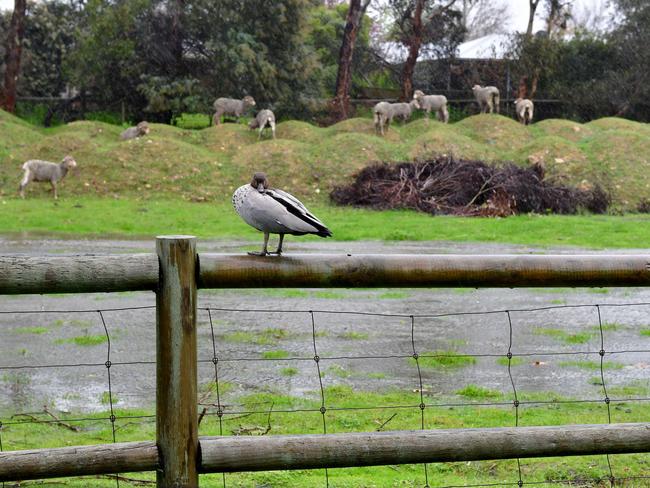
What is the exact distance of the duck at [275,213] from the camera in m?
4.61

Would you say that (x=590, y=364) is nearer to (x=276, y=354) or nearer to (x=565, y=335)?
(x=565, y=335)

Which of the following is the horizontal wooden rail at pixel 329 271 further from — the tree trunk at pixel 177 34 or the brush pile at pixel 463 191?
the tree trunk at pixel 177 34

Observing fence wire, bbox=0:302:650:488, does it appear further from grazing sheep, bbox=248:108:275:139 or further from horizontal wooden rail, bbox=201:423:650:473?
grazing sheep, bbox=248:108:275:139

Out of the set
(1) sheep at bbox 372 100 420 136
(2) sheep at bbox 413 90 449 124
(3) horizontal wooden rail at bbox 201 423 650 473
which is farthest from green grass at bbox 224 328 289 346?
(2) sheep at bbox 413 90 449 124

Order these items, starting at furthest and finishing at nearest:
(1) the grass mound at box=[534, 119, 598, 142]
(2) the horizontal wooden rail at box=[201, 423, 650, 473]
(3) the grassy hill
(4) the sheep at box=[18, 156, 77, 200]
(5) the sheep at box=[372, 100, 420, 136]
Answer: (1) the grass mound at box=[534, 119, 598, 142], (5) the sheep at box=[372, 100, 420, 136], (3) the grassy hill, (4) the sheep at box=[18, 156, 77, 200], (2) the horizontal wooden rail at box=[201, 423, 650, 473]

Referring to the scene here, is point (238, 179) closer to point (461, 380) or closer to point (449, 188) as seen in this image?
point (449, 188)

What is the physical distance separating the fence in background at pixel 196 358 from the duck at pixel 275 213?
139 millimetres

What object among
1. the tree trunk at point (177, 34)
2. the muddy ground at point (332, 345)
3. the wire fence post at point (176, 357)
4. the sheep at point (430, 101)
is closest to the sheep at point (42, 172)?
the muddy ground at point (332, 345)

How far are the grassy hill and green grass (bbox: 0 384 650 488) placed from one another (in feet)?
68.8

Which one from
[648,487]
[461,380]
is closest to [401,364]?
[461,380]

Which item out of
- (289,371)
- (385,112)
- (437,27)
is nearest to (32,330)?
(289,371)

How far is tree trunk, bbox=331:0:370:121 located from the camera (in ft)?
136

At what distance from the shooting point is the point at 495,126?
3803 centimetres

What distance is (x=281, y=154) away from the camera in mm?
32250
